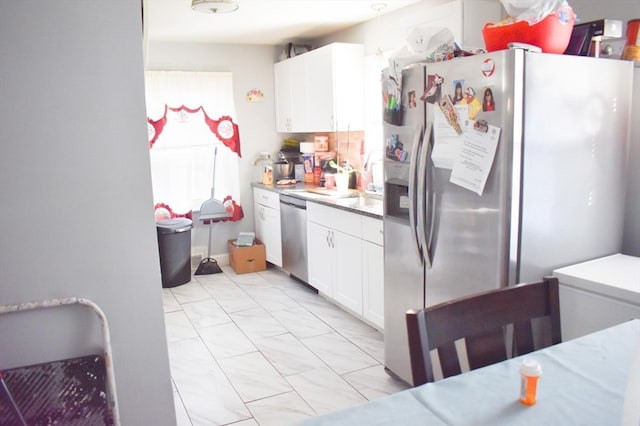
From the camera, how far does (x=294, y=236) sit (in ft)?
14.8

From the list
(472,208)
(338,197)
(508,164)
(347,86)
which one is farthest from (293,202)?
(508,164)

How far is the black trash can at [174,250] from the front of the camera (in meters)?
4.57

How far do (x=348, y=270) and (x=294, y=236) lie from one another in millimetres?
1014

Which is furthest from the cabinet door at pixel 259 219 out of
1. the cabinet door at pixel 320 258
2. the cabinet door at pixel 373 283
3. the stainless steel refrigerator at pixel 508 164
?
the stainless steel refrigerator at pixel 508 164

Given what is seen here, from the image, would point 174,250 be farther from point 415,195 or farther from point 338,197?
point 415,195

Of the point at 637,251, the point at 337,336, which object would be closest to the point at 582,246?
the point at 637,251

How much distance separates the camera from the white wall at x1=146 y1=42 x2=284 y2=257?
504 centimetres

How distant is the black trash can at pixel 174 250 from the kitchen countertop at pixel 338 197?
0.97 meters

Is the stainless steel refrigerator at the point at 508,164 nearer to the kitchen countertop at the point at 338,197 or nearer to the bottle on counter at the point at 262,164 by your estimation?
the kitchen countertop at the point at 338,197

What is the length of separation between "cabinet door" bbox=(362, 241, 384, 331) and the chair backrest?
188 centimetres

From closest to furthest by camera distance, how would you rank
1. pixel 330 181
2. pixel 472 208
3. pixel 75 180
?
pixel 75 180 < pixel 472 208 < pixel 330 181

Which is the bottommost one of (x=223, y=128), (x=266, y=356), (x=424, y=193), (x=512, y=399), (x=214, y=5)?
(x=266, y=356)

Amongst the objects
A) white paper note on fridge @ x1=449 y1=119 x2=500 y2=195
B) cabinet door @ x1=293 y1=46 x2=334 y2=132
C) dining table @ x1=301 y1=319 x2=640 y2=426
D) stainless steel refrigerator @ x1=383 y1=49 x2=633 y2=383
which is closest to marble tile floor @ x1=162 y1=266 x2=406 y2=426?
stainless steel refrigerator @ x1=383 y1=49 x2=633 y2=383

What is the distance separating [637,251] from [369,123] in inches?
97.5
